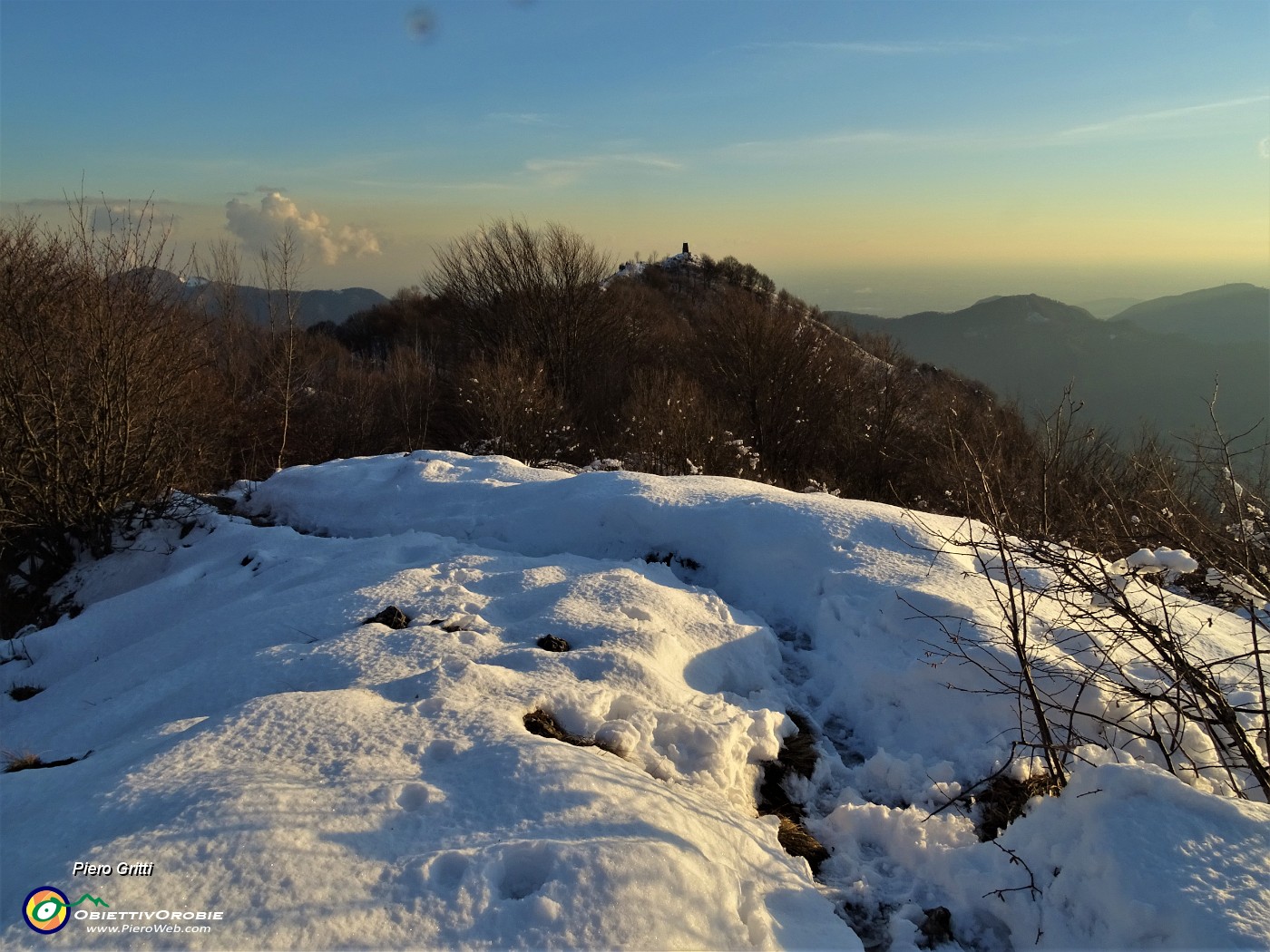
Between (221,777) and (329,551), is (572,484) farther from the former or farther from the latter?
(221,777)

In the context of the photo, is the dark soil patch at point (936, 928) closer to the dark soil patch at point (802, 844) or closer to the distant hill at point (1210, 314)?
the dark soil patch at point (802, 844)

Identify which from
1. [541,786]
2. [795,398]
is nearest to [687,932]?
[541,786]

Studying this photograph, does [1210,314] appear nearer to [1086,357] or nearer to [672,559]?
[1086,357]

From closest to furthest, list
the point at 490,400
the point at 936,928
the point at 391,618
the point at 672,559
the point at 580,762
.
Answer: the point at 936,928, the point at 580,762, the point at 391,618, the point at 672,559, the point at 490,400

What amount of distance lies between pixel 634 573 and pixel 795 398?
17.8 m

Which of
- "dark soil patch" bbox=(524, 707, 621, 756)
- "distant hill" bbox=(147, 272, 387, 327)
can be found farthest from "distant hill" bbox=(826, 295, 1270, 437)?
"distant hill" bbox=(147, 272, 387, 327)

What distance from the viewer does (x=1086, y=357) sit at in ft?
208

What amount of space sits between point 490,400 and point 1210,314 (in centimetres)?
8087

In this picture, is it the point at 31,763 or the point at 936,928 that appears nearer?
the point at 936,928

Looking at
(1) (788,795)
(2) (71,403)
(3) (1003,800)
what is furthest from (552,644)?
(2) (71,403)

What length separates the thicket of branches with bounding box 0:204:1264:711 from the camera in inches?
353

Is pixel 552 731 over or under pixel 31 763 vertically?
over

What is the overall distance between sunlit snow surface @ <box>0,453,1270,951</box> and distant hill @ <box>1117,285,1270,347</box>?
221ft

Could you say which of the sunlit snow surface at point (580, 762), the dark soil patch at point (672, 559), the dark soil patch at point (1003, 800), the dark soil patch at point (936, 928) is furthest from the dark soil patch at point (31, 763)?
the dark soil patch at point (1003, 800)
